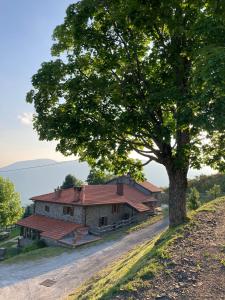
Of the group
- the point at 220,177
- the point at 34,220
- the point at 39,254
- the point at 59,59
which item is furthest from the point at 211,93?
the point at 220,177

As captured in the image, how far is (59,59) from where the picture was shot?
611 inches

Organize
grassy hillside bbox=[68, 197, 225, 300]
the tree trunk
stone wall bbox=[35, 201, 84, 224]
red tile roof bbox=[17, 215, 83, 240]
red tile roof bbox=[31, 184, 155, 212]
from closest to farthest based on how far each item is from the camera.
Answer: grassy hillside bbox=[68, 197, 225, 300] → the tree trunk → red tile roof bbox=[17, 215, 83, 240] → stone wall bbox=[35, 201, 84, 224] → red tile roof bbox=[31, 184, 155, 212]

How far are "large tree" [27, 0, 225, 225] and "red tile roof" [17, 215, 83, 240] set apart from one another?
841 inches

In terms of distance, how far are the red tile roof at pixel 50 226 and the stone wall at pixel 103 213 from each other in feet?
6.69

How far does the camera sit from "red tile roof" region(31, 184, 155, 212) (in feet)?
132

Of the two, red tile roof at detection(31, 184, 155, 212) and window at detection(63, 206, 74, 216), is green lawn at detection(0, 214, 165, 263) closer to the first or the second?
red tile roof at detection(31, 184, 155, 212)

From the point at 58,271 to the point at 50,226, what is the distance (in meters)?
15.6

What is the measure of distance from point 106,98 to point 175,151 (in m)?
5.13

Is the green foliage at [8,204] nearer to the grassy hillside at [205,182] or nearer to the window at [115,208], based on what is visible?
the window at [115,208]

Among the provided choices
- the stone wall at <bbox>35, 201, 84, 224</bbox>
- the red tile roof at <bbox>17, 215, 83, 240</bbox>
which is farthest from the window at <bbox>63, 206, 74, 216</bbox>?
the red tile roof at <bbox>17, 215, 83, 240</bbox>

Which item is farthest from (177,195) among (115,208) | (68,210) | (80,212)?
(115,208)

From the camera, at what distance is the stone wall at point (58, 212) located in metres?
A: 38.1

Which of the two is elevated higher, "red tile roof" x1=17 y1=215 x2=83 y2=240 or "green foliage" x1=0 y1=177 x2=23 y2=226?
"green foliage" x1=0 y1=177 x2=23 y2=226

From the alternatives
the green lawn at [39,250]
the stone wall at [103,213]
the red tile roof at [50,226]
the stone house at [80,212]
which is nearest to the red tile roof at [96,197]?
the stone house at [80,212]
